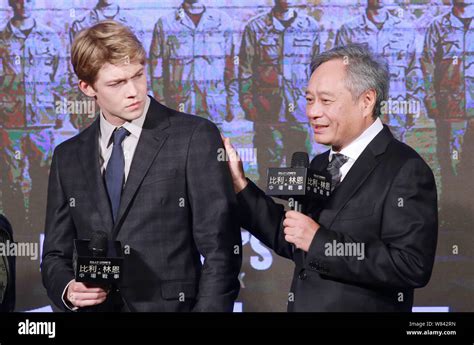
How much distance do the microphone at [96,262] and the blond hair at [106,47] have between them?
2.51 ft

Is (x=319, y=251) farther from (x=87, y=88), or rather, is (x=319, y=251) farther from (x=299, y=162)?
(x=87, y=88)

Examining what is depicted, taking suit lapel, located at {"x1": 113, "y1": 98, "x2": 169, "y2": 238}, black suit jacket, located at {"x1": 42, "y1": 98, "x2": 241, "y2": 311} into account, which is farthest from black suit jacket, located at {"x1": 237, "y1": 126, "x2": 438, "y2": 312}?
suit lapel, located at {"x1": 113, "y1": 98, "x2": 169, "y2": 238}

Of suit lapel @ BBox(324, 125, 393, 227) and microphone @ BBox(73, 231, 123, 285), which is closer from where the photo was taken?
microphone @ BBox(73, 231, 123, 285)

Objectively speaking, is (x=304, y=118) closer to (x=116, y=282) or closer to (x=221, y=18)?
(x=221, y=18)

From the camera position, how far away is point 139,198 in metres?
3.61

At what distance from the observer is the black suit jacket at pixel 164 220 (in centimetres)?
351

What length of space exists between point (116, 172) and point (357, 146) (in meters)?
1.01

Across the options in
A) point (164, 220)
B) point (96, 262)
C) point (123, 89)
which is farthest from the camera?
point (123, 89)

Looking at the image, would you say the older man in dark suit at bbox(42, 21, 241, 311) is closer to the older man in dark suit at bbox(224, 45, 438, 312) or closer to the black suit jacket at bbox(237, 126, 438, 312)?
the older man in dark suit at bbox(224, 45, 438, 312)

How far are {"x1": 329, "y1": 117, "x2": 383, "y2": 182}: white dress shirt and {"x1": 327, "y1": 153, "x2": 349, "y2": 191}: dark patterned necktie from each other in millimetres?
13

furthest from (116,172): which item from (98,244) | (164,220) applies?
(98,244)

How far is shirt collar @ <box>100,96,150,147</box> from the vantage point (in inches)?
147

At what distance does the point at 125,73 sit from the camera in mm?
3682

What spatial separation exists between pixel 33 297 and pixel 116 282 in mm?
1306
